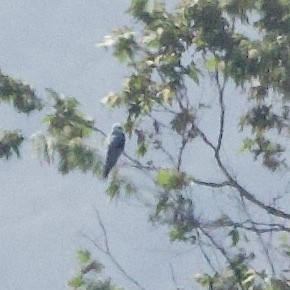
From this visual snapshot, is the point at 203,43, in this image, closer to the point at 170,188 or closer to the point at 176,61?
the point at 176,61

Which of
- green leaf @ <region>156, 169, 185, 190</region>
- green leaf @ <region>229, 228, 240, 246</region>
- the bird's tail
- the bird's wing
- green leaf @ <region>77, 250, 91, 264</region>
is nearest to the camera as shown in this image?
green leaf @ <region>156, 169, 185, 190</region>

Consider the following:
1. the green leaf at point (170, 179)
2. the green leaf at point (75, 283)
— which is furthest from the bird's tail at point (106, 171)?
the green leaf at point (75, 283)

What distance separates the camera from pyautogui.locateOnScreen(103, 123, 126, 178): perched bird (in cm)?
1667

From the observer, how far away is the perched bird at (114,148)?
16.7 m

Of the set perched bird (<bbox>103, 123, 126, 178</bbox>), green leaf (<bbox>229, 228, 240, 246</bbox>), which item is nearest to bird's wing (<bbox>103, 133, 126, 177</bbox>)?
perched bird (<bbox>103, 123, 126, 178</bbox>)

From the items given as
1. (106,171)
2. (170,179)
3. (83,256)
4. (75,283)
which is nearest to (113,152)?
(106,171)

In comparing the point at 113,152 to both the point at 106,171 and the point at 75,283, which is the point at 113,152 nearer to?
the point at 106,171

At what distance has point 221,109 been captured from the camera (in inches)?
650

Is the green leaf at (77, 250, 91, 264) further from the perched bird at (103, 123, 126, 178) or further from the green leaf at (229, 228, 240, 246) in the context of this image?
the green leaf at (229, 228, 240, 246)

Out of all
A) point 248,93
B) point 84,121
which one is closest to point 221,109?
point 248,93

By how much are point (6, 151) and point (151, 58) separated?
80.5 inches

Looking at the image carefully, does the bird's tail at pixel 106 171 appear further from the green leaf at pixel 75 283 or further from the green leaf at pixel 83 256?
the green leaf at pixel 75 283

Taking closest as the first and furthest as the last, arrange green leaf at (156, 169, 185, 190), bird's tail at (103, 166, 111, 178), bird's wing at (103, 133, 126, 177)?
green leaf at (156, 169, 185, 190), bird's tail at (103, 166, 111, 178), bird's wing at (103, 133, 126, 177)

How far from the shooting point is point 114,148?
1691cm
